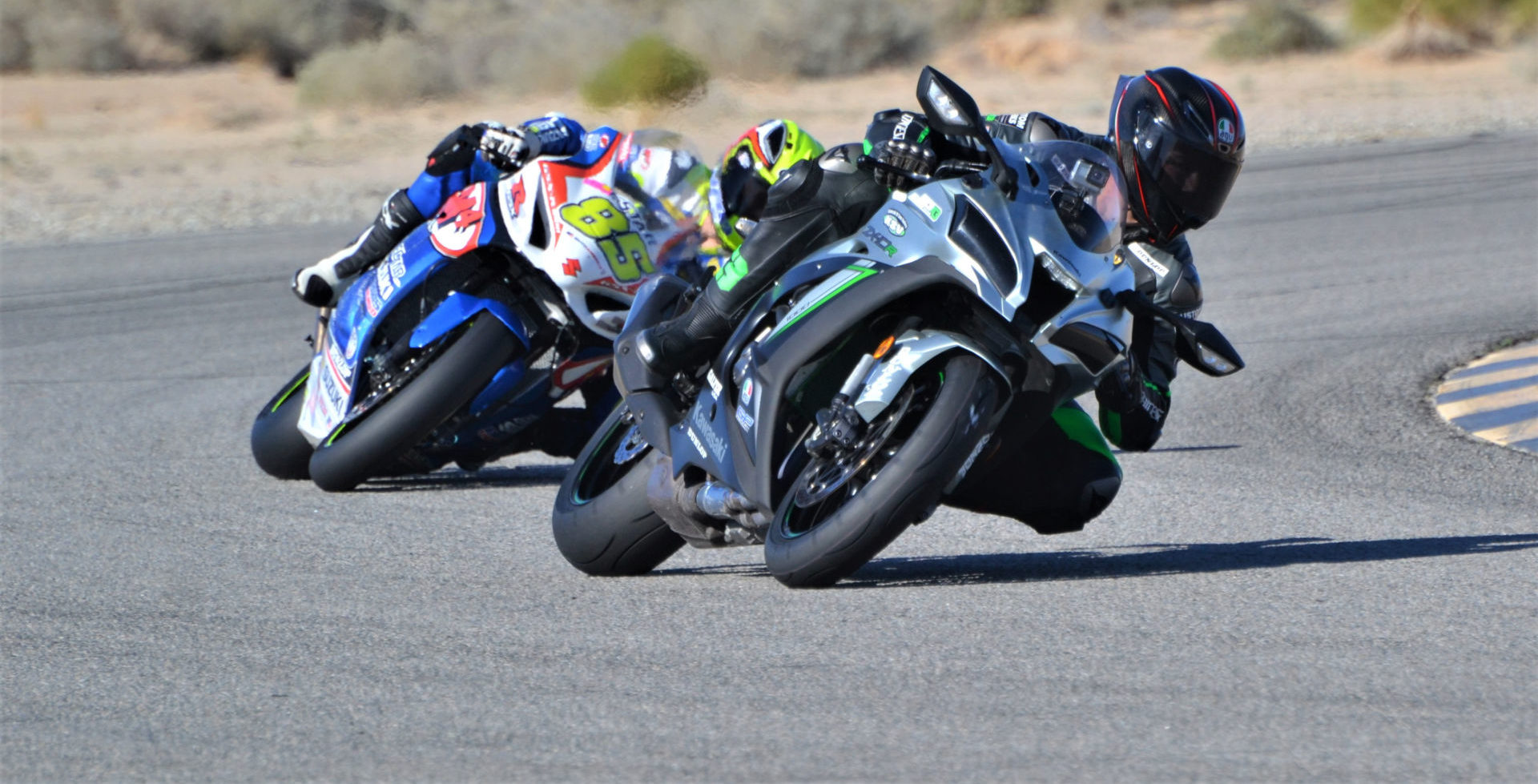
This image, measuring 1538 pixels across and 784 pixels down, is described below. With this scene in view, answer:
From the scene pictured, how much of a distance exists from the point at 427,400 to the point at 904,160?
2.42 metres

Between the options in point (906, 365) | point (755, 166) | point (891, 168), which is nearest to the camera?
point (906, 365)

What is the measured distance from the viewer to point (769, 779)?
3271 millimetres

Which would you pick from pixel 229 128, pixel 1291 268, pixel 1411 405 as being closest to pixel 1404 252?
pixel 1291 268

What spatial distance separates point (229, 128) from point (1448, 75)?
22.2 m

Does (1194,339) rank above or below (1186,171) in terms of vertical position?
below

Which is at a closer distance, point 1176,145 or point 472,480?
point 1176,145

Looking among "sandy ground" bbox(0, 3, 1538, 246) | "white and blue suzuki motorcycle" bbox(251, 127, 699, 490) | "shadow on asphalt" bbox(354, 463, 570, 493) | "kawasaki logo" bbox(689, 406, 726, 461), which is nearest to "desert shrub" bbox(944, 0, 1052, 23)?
"sandy ground" bbox(0, 3, 1538, 246)

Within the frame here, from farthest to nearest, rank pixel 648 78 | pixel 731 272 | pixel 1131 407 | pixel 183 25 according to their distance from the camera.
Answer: pixel 183 25 < pixel 648 78 < pixel 731 272 < pixel 1131 407

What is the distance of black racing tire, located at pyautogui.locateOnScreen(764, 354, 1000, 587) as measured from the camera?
4207 mm

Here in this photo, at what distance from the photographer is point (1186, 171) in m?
4.80

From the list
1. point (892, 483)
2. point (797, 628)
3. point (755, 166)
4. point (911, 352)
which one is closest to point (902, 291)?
point (911, 352)

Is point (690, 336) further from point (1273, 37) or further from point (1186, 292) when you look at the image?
point (1273, 37)

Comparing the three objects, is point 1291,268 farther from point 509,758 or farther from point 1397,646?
point 509,758

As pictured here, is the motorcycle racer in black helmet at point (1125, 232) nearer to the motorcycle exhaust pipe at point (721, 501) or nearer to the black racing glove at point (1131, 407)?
the black racing glove at point (1131, 407)
